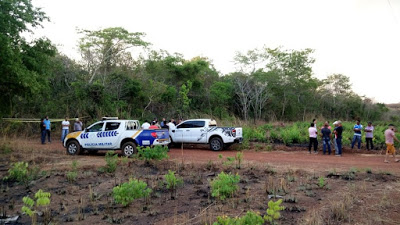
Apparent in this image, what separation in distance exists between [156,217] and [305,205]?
3.00 metres

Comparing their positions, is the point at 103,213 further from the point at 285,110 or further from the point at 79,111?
the point at 285,110

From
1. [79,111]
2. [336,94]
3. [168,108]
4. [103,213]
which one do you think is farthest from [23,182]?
[336,94]

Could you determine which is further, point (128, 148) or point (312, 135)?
point (312, 135)

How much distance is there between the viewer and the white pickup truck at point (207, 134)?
53.7 feet

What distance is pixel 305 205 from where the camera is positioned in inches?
253

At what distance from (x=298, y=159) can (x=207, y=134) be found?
16.6 feet

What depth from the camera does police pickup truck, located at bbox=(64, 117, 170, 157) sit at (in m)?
13.5

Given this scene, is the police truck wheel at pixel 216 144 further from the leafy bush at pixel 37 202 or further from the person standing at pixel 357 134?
the leafy bush at pixel 37 202

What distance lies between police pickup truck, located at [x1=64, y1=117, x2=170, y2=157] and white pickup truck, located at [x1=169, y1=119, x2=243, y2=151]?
10.1 feet

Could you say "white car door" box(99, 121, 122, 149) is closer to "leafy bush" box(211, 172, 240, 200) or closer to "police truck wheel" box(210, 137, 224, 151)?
"police truck wheel" box(210, 137, 224, 151)

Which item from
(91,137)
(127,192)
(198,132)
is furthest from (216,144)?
(127,192)

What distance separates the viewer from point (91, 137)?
14.2 m

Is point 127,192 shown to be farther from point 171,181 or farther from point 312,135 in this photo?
point 312,135

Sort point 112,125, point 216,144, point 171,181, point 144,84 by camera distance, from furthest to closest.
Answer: point 144,84 → point 216,144 → point 112,125 → point 171,181
